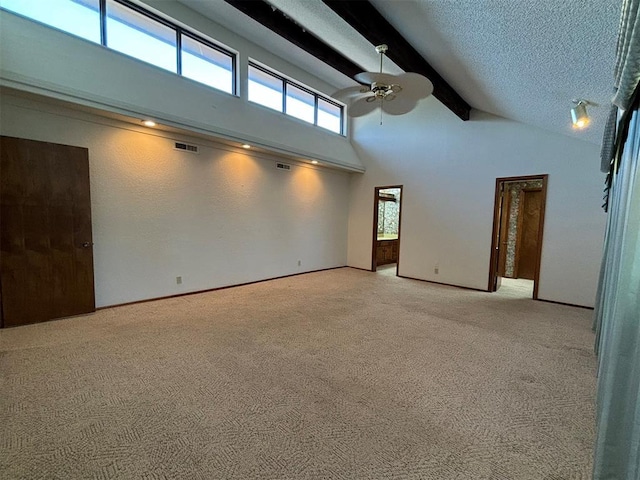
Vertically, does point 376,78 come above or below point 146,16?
below

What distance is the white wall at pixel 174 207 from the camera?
3977mm

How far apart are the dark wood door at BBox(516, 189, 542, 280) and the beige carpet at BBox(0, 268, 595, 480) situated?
141 inches

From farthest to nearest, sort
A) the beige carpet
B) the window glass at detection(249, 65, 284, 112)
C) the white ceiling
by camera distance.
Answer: the window glass at detection(249, 65, 284, 112) → the white ceiling → the beige carpet

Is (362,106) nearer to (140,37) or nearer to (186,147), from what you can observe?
(186,147)

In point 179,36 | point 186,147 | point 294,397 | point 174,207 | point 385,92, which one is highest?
point 179,36

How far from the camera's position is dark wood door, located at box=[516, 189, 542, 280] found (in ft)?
23.0

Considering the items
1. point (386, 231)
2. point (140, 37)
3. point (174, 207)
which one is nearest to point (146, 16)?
point (140, 37)

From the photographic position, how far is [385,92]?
3.16 m

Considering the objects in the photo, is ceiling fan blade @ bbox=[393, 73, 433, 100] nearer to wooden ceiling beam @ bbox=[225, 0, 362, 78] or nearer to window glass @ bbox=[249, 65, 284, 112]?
wooden ceiling beam @ bbox=[225, 0, 362, 78]

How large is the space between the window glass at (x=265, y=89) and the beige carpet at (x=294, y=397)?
4.03 m

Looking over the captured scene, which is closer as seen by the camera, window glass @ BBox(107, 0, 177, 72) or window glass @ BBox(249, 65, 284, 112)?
window glass @ BBox(107, 0, 177, 72)

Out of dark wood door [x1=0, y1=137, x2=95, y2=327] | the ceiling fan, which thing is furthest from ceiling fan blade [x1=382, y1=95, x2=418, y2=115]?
dark wood door [x1=0, y1=137, x2=95, y2=327]

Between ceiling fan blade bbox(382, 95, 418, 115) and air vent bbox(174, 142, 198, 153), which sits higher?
ceiling fan blade bbox(382, 95, 418, 115)

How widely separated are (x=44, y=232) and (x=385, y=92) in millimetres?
4343
